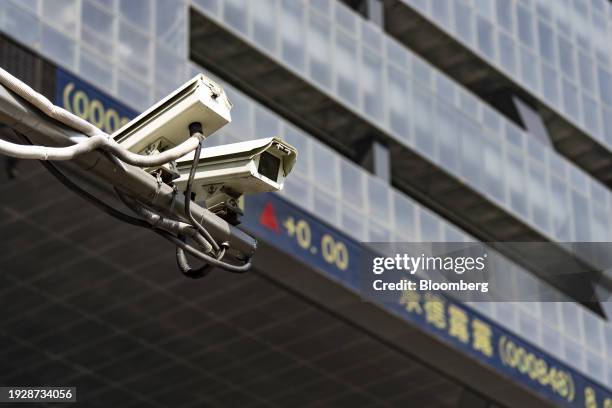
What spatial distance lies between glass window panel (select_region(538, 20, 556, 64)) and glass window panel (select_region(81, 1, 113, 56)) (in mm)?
22442

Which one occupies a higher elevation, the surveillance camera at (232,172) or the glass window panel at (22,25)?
the glass window panel at (22,25)

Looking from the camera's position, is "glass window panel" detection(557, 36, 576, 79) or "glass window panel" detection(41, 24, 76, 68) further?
"glass window panel" detection(557, 36, 576, 79)

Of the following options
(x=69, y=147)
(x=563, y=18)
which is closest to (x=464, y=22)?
(x=563, y=18)

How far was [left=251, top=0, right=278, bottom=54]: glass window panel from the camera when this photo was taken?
4059 cm

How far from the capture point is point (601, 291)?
176 feet

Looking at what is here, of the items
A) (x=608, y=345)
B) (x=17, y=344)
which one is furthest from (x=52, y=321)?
(x=608, y=345)

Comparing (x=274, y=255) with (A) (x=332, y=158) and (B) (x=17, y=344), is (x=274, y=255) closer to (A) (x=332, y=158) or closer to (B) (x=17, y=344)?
(A) (x=332, y=158)

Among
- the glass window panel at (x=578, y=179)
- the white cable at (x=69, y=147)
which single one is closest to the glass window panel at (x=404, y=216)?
the glass window panel at (x=578, y=179)

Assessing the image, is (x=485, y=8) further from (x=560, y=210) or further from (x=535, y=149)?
(x=560, y=210)

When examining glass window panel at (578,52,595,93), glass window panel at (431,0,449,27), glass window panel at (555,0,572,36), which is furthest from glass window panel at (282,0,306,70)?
glass window panel at (578,52,595,93)

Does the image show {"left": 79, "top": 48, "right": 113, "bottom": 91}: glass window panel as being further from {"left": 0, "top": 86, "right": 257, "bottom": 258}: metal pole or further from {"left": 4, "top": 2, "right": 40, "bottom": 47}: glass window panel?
{"left": 0, "top": 86, "right": 257, "bottom": 258}: metal pole

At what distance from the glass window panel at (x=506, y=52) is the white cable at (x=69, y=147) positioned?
145 feet

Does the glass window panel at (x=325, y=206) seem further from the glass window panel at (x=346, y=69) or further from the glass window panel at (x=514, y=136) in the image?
the glass window panel at (x=514, y=136)

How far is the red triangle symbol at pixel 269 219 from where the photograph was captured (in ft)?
123
